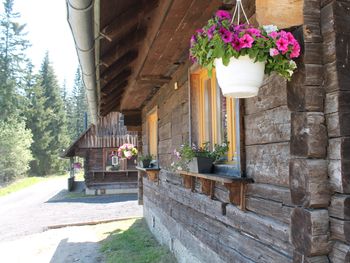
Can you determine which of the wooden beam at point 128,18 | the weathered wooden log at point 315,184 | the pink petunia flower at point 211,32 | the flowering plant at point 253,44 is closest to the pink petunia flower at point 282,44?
the flowering plant at point 253,44

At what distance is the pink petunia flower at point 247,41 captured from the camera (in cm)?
204

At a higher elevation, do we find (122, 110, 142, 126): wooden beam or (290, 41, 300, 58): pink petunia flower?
(122, 110, 142, 126): wooden beam

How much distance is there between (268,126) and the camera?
2.74m

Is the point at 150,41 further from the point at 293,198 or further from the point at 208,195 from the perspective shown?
the point at 293,198

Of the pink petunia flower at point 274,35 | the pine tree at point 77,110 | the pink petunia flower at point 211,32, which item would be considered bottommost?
the pink petunia flower at point 274,35

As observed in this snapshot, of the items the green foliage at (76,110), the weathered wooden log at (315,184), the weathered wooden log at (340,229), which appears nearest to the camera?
the weathered wooden log at (340,229)

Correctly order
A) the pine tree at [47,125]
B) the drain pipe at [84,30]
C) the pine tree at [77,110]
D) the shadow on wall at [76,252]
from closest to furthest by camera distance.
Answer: the drain pipe at [84,30]
the shadow on wall at [76,252]
the pine tree at [47,125]
the pine tree at [77,110]

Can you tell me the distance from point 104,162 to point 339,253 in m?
20.7

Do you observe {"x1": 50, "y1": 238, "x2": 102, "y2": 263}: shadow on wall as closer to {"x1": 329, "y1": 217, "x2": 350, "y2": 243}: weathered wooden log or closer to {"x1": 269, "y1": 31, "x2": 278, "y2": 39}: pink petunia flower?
{"x1": 329, "y1": 217, "x2": 350, "y2": 243}: weathered wooden log

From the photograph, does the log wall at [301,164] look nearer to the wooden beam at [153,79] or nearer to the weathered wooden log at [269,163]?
the weathered wooden log at [269,163]

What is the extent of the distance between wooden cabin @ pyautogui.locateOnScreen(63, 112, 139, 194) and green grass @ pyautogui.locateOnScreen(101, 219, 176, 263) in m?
12.2

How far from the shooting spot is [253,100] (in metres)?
3.00

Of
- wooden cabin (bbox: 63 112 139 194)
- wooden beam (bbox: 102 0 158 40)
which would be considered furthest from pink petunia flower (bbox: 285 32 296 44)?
wooden cabin (bbox: 63 112 139 194)

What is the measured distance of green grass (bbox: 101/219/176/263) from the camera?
633cm
